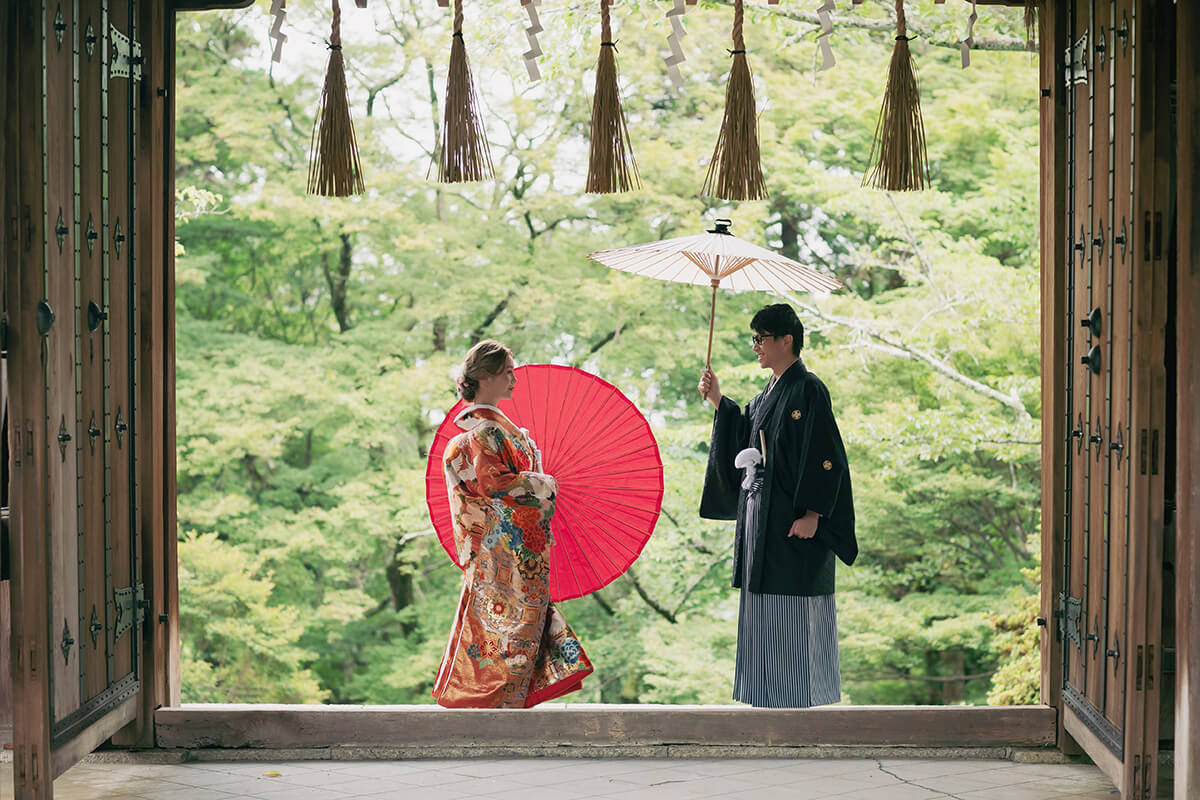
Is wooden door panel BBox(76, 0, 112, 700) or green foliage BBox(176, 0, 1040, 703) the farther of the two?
green foliage BBox(176, 0, 1040, 703)

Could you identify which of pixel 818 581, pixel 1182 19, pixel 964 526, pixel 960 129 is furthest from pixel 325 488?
pixel 1182 19

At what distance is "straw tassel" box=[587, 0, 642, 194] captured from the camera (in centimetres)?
357

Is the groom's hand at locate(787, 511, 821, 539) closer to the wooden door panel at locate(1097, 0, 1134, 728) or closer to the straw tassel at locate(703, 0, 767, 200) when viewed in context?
the wooden door panel at locate(1097, 0, 1134, 728)

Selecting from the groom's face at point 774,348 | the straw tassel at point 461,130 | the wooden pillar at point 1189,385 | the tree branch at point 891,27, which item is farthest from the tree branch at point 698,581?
the wooden pillar at point 1189,385

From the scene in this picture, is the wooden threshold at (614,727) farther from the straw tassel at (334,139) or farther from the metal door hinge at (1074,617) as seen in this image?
the straw tassel at (334,139)

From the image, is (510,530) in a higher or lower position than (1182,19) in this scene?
lower

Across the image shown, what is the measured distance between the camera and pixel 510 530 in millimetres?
3914

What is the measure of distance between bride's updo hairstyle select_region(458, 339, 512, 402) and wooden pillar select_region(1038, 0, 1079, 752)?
5.95 feet

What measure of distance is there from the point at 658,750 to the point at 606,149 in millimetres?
1984

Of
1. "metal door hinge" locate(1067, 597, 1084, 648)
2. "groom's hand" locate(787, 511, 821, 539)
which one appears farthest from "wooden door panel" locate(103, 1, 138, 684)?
"metal door hinge" locate(1067, 597, 1084, 648)

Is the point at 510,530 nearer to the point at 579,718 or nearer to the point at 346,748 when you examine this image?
the point at 579,718

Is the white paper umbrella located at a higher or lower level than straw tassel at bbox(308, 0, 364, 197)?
lower

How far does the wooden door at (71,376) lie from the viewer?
303 centimetres

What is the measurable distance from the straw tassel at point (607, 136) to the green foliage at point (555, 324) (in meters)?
4.86
